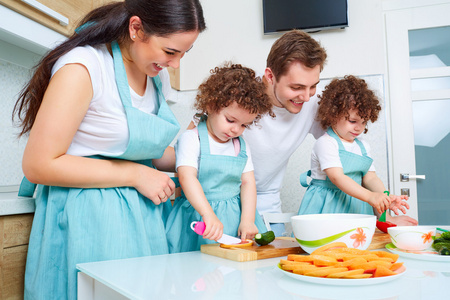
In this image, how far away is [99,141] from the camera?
0.97 meters

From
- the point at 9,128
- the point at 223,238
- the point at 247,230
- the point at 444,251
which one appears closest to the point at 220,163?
the point at 247,230

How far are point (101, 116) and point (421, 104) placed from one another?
88.4 inches

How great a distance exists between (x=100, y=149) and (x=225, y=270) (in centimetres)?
48

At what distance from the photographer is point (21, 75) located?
177cm

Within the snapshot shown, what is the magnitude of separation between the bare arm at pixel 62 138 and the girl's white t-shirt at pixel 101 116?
4cm

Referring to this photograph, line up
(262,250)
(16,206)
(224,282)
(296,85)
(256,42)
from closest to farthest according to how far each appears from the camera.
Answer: (224,282) < (262,250) < (16,206) < (296,85) < (256,42)

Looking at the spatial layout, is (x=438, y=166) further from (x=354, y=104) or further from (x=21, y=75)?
(x=21, y=75)

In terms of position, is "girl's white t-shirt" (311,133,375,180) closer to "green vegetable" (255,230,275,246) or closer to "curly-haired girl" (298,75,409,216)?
"curly-haired girl" (298,75,409,216)

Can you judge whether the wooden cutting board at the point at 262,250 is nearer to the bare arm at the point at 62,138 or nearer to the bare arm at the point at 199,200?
the bare arm at the point at 199,200

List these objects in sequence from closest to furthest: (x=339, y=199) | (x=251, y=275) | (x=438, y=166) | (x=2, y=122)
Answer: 1. (x=251, y=275)
2. (x=339, y=199)
3. (x=2, y=122)
4. (x=438, y=166)

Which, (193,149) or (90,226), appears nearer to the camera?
(90,226)

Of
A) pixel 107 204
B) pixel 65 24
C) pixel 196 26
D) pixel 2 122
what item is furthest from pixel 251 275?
pixel 2 122

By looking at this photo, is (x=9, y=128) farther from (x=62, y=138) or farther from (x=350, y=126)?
(x=350, y=126)

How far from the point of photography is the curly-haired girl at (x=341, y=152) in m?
1.47
